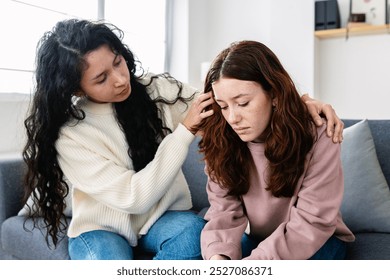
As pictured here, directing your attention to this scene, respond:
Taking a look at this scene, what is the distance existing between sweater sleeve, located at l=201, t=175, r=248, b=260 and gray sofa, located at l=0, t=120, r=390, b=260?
36 centimetres

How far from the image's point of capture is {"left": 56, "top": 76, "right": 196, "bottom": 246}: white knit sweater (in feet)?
3.44

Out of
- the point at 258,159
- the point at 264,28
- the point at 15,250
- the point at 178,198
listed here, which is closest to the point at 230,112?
the point at 258,159

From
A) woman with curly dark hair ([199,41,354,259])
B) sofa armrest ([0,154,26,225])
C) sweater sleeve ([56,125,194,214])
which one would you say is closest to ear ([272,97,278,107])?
woman with curly dark hair ([199,41,354,259])

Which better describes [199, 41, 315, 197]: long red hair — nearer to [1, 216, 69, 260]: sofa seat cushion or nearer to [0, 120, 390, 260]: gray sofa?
[0, 120, 390, 260]: gray sofa

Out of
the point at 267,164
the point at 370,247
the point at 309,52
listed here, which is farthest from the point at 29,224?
the point at 309,52

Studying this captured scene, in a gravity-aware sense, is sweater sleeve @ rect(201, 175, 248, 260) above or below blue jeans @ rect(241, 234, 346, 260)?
above

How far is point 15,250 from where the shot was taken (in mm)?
1471

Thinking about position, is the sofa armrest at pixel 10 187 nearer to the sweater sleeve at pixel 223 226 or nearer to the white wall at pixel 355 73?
the sweater sleeve at pixel 223 226

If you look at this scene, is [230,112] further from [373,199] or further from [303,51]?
[303,51]

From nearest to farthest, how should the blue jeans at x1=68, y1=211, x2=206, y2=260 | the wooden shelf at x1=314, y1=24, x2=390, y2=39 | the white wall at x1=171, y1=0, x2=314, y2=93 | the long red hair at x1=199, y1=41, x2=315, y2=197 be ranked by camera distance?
the long red hair at x1=199, y1=41, x2=315, y2=197 < the blue jeans at x1=68, y1=211, x2=206, y2=260 < the wooden shelf at x1=314, y1=24, x2=390, y2=39 < the white wall at x1=171, y1=0, x2=314, y2=93

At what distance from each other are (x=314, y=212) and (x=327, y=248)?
144mm

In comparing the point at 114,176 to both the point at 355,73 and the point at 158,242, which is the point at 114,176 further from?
the point at 355,73

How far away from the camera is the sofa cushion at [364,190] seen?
1292 mm

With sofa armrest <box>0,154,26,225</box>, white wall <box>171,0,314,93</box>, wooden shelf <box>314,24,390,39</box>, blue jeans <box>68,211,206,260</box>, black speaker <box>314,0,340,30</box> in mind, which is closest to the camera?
blue jeans <box>68,211,206,260</box>
